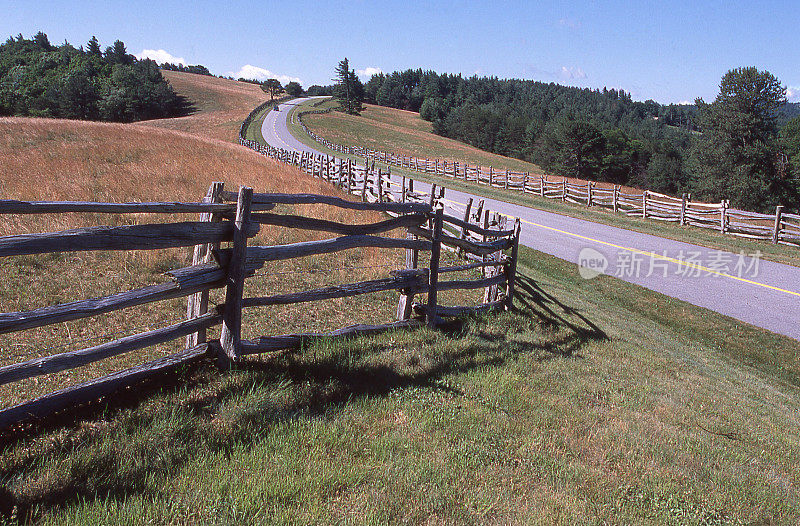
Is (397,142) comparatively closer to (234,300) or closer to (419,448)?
(234,300)

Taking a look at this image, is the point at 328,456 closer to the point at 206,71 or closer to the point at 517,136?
the point at 517,136

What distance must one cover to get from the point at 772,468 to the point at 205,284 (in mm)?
5279

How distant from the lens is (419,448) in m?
3.59

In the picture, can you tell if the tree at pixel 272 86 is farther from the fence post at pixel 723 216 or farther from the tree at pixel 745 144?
the fence post at pixel 723 216

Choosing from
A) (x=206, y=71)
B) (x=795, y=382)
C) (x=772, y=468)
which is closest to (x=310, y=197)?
(x=772, y=468)

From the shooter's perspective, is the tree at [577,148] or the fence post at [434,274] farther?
the tree at [577,148]

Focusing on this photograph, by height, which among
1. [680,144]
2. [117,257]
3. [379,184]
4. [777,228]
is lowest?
[117,257]

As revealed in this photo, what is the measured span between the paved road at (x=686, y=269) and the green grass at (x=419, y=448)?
5464mm

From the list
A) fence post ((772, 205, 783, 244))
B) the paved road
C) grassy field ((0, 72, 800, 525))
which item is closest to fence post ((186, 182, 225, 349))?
grassy field ((0, 72, 800, 525))

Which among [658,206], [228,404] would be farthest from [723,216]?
[228,404]

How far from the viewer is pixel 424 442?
3664 mm

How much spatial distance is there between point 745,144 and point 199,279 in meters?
54.9

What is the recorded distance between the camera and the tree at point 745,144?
147 feet

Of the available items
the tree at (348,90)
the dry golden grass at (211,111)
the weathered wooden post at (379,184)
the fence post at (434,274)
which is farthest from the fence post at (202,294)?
the tree at (348,90)
